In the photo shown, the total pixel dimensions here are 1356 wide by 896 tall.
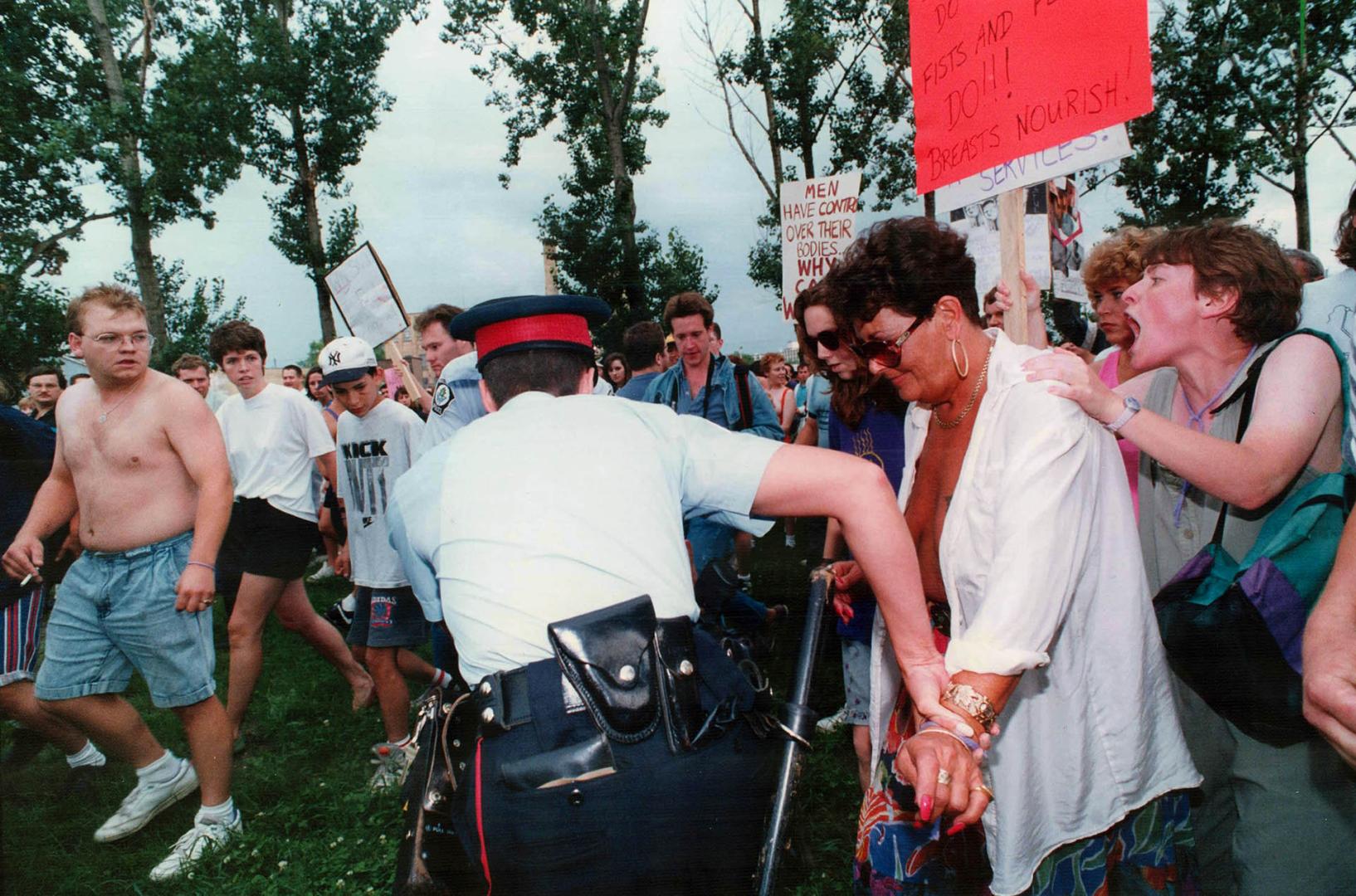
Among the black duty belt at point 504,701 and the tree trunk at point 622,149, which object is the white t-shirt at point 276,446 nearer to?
the black duty belt at point 504,701

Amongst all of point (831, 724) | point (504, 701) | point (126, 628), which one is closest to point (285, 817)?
point (126, 628)

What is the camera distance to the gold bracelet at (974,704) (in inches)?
54.2

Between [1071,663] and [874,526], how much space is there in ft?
1.78

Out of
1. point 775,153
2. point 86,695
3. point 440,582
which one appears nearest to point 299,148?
point 775,153

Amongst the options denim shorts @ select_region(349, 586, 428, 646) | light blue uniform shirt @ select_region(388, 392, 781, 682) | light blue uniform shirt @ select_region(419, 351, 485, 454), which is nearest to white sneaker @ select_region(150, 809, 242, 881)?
denim shorts @ select_region(349, 586, 428, 646)

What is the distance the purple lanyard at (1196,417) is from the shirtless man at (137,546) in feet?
11.1

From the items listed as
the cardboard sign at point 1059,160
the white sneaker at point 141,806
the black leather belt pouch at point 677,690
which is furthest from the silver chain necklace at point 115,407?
the cardboard sign at point 1059,160

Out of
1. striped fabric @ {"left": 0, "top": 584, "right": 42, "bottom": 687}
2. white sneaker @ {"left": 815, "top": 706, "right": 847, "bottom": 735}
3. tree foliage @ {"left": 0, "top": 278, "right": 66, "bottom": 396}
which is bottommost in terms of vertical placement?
white sneaker @ {"left": 815, "top": 706, "right": 847, "bottom": 735}

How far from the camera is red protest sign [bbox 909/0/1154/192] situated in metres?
2.23

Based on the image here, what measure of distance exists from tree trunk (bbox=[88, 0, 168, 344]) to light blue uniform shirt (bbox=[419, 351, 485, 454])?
661 inches

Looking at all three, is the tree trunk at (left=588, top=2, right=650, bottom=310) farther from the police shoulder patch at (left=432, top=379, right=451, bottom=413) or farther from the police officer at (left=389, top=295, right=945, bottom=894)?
the police officer at (left=389, top=295, right=945, bottom=894)

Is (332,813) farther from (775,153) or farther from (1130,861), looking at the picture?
(775,153)

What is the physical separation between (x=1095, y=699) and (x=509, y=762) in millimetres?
1218

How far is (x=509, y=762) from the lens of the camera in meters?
1.44
